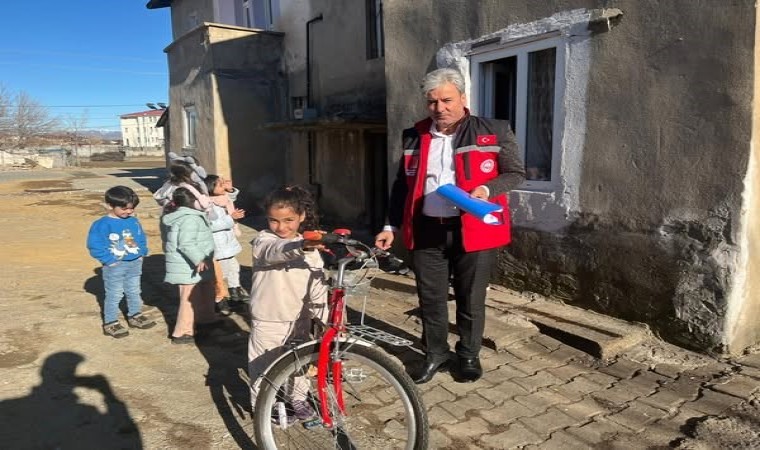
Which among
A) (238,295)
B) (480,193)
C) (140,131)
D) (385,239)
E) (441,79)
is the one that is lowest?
(238,295)

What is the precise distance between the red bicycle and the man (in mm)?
539

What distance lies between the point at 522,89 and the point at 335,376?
11.6 feet

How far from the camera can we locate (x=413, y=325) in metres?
4.48

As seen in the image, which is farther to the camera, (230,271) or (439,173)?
(230,271)

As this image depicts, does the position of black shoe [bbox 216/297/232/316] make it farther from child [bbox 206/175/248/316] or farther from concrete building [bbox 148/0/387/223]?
concrete building [bbox 148/0/387/223]

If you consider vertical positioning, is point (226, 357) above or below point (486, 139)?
below

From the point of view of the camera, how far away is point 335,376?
2.29 metres

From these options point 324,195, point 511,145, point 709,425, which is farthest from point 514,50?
point 324,195

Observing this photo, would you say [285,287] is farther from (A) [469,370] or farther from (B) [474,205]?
(A) [469,370]

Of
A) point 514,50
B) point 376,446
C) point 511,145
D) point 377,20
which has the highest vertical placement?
point 377,20

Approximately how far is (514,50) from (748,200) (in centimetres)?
236

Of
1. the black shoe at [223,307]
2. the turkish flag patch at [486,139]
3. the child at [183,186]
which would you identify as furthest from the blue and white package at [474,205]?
the black shoe at [223,307]

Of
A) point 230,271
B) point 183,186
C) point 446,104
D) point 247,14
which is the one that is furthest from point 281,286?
point 247,14

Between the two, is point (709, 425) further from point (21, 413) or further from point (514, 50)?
point (21, 413)
